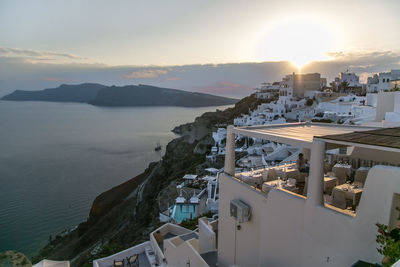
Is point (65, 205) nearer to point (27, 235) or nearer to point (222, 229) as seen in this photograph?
point (27, 235)

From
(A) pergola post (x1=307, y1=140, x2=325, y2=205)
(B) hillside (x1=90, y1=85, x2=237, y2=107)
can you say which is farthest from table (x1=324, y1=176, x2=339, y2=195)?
(B) hillside (x1=90, y1=85, x2=237, y2=107)

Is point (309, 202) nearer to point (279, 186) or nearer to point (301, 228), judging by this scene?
point (301, 228)

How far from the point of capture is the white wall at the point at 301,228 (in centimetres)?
222

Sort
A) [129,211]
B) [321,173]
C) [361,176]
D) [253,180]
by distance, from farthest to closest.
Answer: [129,211], [253,180], [361,176], [321,173]

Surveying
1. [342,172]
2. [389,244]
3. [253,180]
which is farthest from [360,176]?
[389,244]

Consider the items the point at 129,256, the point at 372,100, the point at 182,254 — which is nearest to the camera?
the point at 182,254

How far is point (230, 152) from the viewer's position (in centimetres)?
446

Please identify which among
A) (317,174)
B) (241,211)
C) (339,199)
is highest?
(317,174)

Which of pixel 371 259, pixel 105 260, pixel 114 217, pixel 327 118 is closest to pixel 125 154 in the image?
pixel 114 217

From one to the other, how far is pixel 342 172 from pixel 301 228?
58.6 inches

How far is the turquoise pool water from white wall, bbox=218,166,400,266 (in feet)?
28.3

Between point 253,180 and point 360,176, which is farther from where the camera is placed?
point 253,180

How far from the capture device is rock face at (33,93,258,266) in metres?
15.8

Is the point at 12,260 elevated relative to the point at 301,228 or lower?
lower
